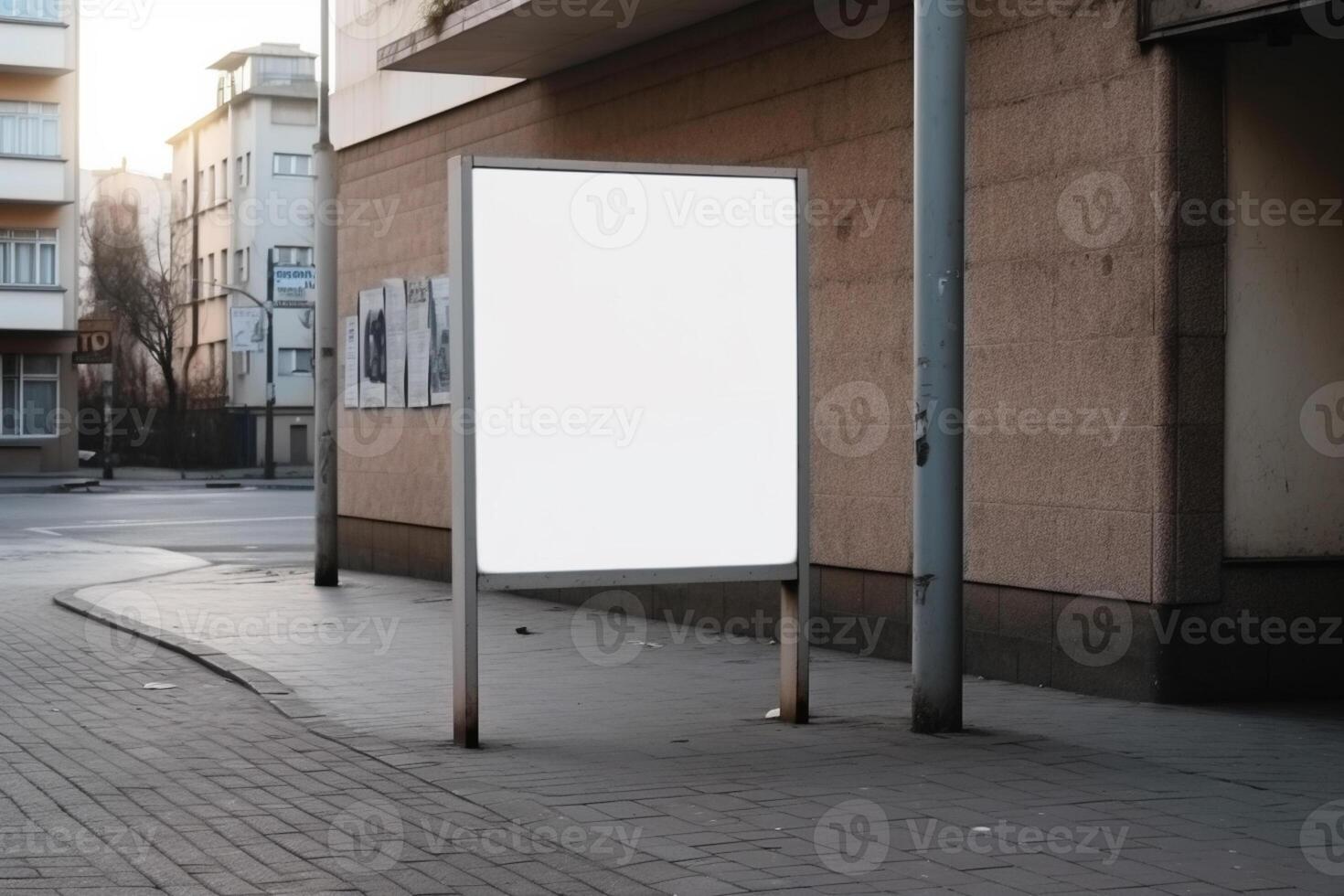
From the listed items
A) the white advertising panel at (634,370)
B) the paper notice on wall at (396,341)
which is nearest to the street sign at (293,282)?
the paper notice on wall at (396,341)

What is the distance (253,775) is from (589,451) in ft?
6.98

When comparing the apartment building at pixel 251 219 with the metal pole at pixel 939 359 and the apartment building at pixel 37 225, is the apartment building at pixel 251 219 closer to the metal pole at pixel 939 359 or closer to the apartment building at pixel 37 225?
the apartment building at pixel 37 225

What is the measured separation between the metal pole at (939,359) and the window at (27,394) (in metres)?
52.4

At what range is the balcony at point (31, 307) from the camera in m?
55.7

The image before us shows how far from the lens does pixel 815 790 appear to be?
7.29 m

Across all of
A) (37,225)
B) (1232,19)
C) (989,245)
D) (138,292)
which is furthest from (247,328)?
(1232,19)

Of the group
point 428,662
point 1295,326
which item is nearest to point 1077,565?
point 1295,326

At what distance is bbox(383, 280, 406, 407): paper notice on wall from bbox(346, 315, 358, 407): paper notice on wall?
3.33ft

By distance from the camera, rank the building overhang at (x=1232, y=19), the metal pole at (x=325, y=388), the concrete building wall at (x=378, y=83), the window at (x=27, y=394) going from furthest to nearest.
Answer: the window at (x=27, y=394) < the concrete building wall at (x=378, y=83) < the metal pole at (x=325, y=388) < the building overhang at (x=1232, y=19)

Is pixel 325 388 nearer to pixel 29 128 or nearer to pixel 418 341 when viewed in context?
pixel 418 341

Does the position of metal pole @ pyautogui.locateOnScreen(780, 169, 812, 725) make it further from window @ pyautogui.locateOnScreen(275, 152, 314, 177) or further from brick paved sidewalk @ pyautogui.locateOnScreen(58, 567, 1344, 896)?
window @ pyautogui.locateOnScreen(275, 152, 314, 177)

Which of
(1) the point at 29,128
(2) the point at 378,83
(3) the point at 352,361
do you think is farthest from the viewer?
(1) the point at 29,128

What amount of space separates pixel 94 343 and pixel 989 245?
4886cm

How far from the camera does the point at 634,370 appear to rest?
892 cm
